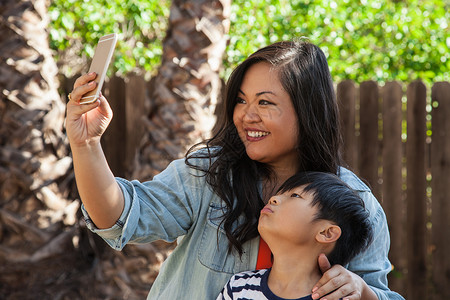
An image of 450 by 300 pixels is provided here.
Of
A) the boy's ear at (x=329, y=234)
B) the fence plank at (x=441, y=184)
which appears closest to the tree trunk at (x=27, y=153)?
the boy's ear at (x=329, y=234)

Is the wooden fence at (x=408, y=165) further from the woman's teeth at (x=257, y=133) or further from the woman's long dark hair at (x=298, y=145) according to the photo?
the woman's teeth at (x=257, y=133)

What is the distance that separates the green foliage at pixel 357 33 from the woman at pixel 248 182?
170 inches

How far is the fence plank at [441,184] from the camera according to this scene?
525 cm

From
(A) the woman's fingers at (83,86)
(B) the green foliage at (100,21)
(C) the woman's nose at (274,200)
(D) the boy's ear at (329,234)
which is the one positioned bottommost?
(B) the green foliage at (100,21)

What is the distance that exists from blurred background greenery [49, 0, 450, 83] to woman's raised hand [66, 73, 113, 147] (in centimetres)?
485

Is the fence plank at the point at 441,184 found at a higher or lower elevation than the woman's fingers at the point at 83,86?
lower

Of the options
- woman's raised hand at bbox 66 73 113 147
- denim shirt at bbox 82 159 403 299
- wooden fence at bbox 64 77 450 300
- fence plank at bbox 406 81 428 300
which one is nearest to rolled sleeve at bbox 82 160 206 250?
denim shirt at bbox 82 159 403 299

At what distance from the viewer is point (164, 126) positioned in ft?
15.3

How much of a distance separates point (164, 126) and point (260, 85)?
239 cm

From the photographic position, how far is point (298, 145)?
2438 millimetres

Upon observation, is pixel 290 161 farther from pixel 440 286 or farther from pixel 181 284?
pixel 440 286

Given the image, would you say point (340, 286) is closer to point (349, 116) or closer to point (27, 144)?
point (27, 144)

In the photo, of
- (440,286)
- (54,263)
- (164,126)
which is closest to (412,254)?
(440,286)

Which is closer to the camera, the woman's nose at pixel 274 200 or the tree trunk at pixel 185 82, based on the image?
the woman's nose at pixel 274 200
